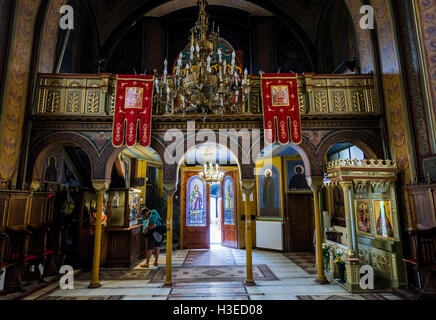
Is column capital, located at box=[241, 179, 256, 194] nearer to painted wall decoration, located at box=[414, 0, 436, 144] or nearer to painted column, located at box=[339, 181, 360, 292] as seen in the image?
painted column, located at box=[339, 181, 360, 292]

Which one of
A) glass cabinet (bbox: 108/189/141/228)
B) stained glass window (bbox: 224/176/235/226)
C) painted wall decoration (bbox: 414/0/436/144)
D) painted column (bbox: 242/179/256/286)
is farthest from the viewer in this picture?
stained glass window (bbox: 224/176/235/226)

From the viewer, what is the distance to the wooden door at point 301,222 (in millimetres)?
10068

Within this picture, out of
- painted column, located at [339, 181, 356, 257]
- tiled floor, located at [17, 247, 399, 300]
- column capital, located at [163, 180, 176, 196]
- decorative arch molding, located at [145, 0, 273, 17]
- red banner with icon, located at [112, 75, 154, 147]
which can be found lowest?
tiled floor, located at [17, 247, 399, 300]

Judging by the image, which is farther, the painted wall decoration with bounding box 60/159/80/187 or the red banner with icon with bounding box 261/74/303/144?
the painted wall decoration with bounding box 60/159/80/187

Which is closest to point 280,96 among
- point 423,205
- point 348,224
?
point 348,224

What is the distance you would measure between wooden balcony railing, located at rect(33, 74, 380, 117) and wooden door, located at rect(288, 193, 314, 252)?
4562 mm

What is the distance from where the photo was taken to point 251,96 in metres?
7.03

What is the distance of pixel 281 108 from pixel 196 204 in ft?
20.3

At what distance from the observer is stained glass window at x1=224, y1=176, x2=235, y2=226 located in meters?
11.2

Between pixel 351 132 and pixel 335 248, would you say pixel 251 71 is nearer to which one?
pixel 351 132

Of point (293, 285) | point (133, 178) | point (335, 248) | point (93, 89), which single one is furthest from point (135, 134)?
point (335, 248)

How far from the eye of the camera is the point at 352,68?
781cm

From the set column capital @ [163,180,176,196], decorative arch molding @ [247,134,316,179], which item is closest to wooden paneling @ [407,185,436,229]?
decorative arch molding @ [247,134,316,179]

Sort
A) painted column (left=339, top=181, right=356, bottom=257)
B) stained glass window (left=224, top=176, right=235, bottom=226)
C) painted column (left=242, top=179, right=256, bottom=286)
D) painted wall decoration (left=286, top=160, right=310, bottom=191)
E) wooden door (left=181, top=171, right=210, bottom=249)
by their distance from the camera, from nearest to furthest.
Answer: painted column (left=339, top=181, right=356, bottom=257) < painted column (left=242, top=179, right=256, bottom=286) < painted wall decoration (left=286, top=160, right=310, bottom=191) < wooden door (left=181, top=171, right=210, bottom=249) < stained glass window (left=224, top=176, right=235, bottom=226)
